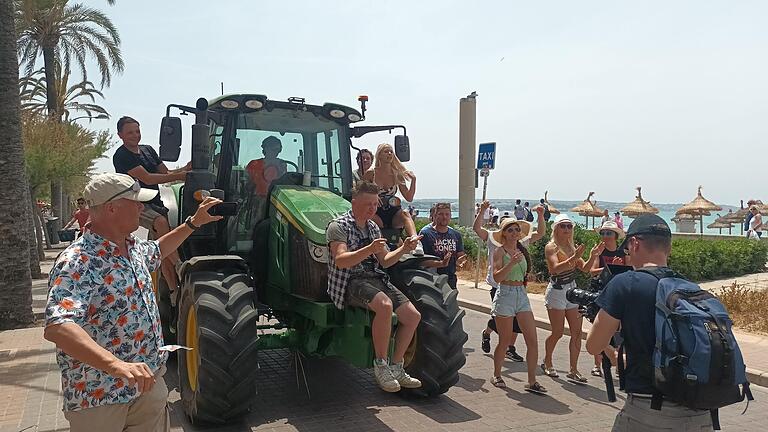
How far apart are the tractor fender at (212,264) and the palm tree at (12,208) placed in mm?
5038

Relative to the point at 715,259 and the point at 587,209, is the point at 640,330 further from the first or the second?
the point at 587,209

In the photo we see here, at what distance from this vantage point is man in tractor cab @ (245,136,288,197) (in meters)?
6.41

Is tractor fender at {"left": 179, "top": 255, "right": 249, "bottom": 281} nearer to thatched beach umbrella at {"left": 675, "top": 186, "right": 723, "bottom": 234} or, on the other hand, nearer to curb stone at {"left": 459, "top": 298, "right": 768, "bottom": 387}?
curb stone at {"left": 459, "top": 298, "right": 768, "bottom": 387}

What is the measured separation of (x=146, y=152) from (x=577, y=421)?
5074 millimetres

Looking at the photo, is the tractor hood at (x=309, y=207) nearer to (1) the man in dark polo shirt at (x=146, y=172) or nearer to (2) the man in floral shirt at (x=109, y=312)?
(1) the man in dark polo shirt at (x=146, y=172)

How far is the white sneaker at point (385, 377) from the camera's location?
16.4ft

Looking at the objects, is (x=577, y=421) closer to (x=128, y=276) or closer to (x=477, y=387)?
(x=477, y=387)

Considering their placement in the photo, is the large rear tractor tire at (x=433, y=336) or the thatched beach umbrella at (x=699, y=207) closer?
the large rear tractor tire at (x=433, y=336)

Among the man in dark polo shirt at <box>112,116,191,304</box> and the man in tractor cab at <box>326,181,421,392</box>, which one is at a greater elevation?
the man in dark polo shirt at <box>112,116,191,304</box>

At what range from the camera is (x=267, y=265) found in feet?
21.1

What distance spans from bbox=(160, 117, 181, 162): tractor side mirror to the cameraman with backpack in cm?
432

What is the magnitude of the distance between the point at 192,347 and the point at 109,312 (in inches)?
107

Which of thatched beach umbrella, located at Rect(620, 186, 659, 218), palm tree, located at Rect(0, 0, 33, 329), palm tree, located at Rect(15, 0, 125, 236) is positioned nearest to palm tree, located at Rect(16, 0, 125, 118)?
palm tree, located at Rect(15, 0, 125, 236)

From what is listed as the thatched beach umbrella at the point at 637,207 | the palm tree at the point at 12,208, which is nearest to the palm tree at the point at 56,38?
the palm tree at the point at 12,208
